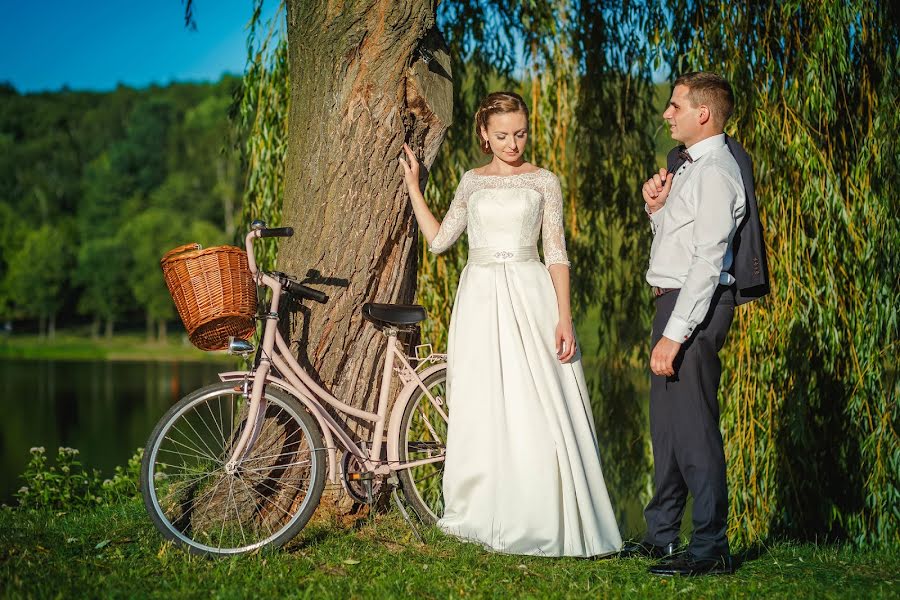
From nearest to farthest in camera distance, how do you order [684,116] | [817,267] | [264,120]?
[684,116] → [817,267] → [264,120]

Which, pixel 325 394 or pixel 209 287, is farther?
pixel 325 394

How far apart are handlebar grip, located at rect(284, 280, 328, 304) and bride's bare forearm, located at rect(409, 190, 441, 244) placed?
0.54 m

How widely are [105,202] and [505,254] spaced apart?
5842 centimetres

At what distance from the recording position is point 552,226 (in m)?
3.99

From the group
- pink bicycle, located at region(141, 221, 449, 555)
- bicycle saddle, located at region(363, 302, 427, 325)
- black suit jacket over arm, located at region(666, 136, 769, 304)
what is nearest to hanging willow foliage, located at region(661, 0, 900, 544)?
black suit jacket over arm, located at region(666, 136, 769, 304)

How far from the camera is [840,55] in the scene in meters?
5.20

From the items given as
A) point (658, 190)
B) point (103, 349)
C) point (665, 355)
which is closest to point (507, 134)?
point (658, 190)

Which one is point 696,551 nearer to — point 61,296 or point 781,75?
point 781,75

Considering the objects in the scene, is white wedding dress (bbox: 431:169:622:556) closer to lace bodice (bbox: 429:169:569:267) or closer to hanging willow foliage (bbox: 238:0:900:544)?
lace bodice (bbox: 429:169:569:267)

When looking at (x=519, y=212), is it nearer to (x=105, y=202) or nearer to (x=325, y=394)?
(x=325, y=394)

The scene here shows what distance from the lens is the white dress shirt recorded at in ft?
11.4

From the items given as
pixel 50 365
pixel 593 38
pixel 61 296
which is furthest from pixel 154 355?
pixel 593 38

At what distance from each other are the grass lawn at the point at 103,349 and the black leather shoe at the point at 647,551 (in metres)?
34.4

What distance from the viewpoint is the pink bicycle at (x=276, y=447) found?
12.3 feet
